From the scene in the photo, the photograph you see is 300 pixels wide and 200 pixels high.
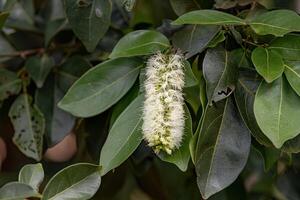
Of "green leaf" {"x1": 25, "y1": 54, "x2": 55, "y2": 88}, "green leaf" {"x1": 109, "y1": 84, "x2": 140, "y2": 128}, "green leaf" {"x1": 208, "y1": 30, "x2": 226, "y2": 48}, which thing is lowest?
"green leaf" {"x1": 25, "y1": 54, "x2": 55, "y2": 88}

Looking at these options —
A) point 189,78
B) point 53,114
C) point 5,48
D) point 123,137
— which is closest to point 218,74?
point 189,78

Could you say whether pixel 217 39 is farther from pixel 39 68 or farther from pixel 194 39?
pixel 39 68

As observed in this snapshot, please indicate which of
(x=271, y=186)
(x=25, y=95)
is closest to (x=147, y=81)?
(x=25, y=95)

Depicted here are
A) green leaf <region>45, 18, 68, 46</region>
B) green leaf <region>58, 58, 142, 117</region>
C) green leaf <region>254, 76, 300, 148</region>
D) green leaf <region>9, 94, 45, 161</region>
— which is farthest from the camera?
green leaf <region>45, 18, 68, 46</region>

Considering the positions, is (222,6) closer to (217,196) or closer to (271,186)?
(217,196)

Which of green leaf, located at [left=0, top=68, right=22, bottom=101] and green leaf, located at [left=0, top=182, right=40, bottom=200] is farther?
green leaf, located at [left=0, top=68, right=22, bottom=101]

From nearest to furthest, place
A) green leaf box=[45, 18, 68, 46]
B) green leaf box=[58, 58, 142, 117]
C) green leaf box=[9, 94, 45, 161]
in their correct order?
green leaf box=[58, 58, 142, 117]
green leaf box=[9, 94, 45, 161]
green leaf box=[45, 18, 68, 46]

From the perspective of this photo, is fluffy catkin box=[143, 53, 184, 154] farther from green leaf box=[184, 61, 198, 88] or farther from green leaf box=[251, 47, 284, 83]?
green leaf box=[251, 47, 284, 83]

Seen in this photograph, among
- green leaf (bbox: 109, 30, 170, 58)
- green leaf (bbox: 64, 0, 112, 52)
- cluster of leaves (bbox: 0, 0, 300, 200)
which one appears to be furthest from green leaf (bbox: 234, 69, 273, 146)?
green leaf (bbox: 64, 0, 112, 52)
